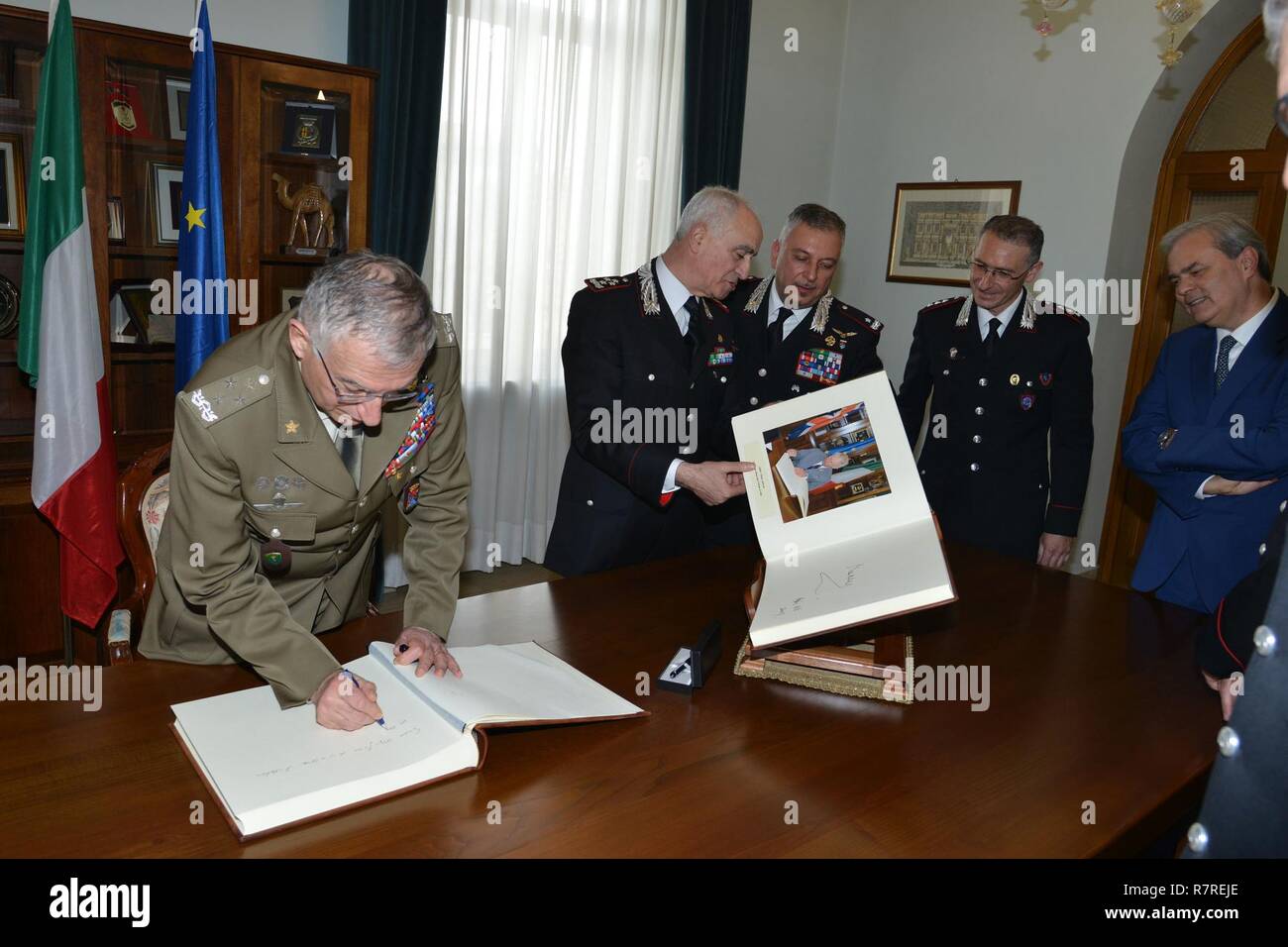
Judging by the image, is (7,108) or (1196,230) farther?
(7,108)

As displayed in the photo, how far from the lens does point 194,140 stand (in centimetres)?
316

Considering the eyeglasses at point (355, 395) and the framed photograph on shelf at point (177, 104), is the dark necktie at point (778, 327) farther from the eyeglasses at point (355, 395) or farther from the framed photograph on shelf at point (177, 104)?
the framed photograph on shelf at point (177, 104)

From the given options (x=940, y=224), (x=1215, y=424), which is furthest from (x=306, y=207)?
(x=940, y=224)

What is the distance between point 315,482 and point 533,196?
3280 millimetres

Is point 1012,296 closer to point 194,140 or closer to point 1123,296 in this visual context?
point 1123,296

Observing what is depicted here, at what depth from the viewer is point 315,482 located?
1.65 metres

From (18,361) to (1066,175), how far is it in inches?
175

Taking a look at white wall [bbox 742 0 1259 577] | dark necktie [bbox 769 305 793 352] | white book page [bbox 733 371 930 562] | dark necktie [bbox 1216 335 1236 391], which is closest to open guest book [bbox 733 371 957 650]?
white book page [bbox 733 371 930 562]

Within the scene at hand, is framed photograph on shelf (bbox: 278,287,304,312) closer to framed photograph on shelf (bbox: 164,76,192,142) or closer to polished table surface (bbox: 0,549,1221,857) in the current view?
framed photograph on shelf (bbox: 164,76,192,142)

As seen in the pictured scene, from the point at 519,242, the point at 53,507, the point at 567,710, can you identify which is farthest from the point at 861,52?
the point at 567,710

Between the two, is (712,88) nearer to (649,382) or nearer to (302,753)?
(649,382)

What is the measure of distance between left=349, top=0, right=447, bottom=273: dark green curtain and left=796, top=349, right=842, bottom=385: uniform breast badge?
6.67 feet

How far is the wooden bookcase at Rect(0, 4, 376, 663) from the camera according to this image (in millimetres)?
3094

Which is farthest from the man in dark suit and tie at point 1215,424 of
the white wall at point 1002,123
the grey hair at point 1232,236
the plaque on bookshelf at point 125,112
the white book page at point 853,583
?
the plaque on bookshelf at point 125,112
